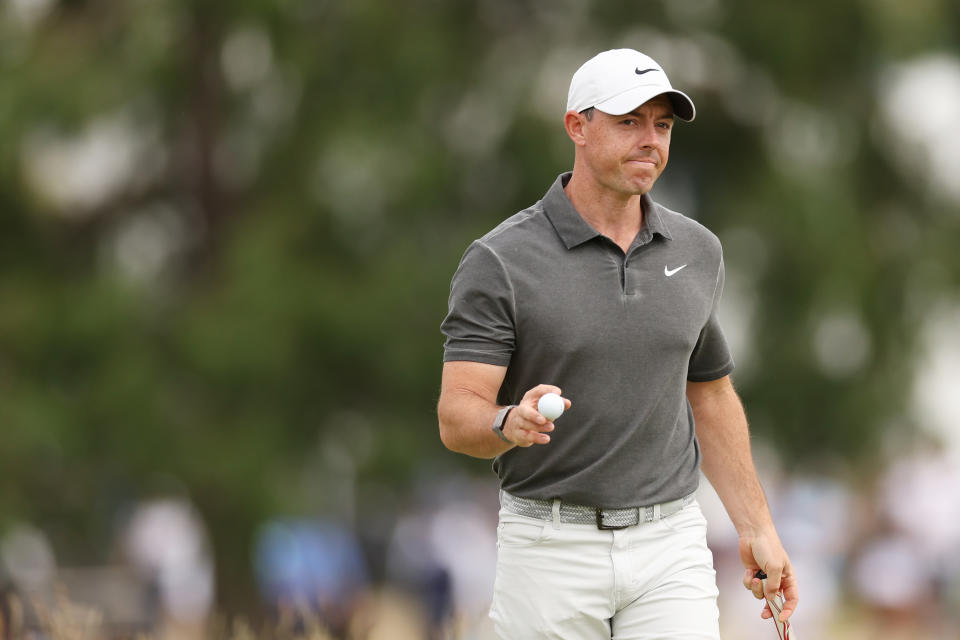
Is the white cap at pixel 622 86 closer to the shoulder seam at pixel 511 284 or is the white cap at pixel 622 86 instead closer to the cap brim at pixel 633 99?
the cap brim at pixel 633 99

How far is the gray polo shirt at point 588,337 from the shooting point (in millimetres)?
4445

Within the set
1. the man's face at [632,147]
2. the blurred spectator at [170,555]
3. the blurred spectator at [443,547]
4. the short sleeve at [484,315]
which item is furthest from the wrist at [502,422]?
the blurred spectator at [170,555]

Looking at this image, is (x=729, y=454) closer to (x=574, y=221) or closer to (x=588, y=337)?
(x=588, y=337)

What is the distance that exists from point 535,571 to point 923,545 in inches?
481

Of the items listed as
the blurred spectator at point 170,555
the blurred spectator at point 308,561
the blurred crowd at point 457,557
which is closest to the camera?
the blurred crowd at point 457,557

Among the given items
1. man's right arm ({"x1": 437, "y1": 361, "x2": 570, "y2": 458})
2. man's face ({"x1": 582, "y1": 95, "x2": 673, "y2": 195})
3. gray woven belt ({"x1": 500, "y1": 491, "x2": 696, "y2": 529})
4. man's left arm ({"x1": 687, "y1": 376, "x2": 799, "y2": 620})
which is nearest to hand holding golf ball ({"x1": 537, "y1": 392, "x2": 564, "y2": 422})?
man's right arm ({"x1": 437, "y1": 361, "x2": 570, "y2": 458})

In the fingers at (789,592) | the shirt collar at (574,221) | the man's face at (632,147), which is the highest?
the man's face at (632,147)

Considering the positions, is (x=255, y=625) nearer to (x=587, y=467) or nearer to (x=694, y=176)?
(x=694, y=176)

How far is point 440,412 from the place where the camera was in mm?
4480

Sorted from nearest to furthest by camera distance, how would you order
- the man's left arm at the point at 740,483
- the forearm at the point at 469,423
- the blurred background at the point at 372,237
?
the forearm at the point at 469,423 < the man's left arm at the point at 740,483 < the blurred background at the point at 372,237

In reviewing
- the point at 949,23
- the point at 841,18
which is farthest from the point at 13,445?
the point at 949,23

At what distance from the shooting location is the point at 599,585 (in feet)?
14.9

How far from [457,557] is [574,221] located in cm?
1393

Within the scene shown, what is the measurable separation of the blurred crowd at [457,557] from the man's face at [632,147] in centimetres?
830
